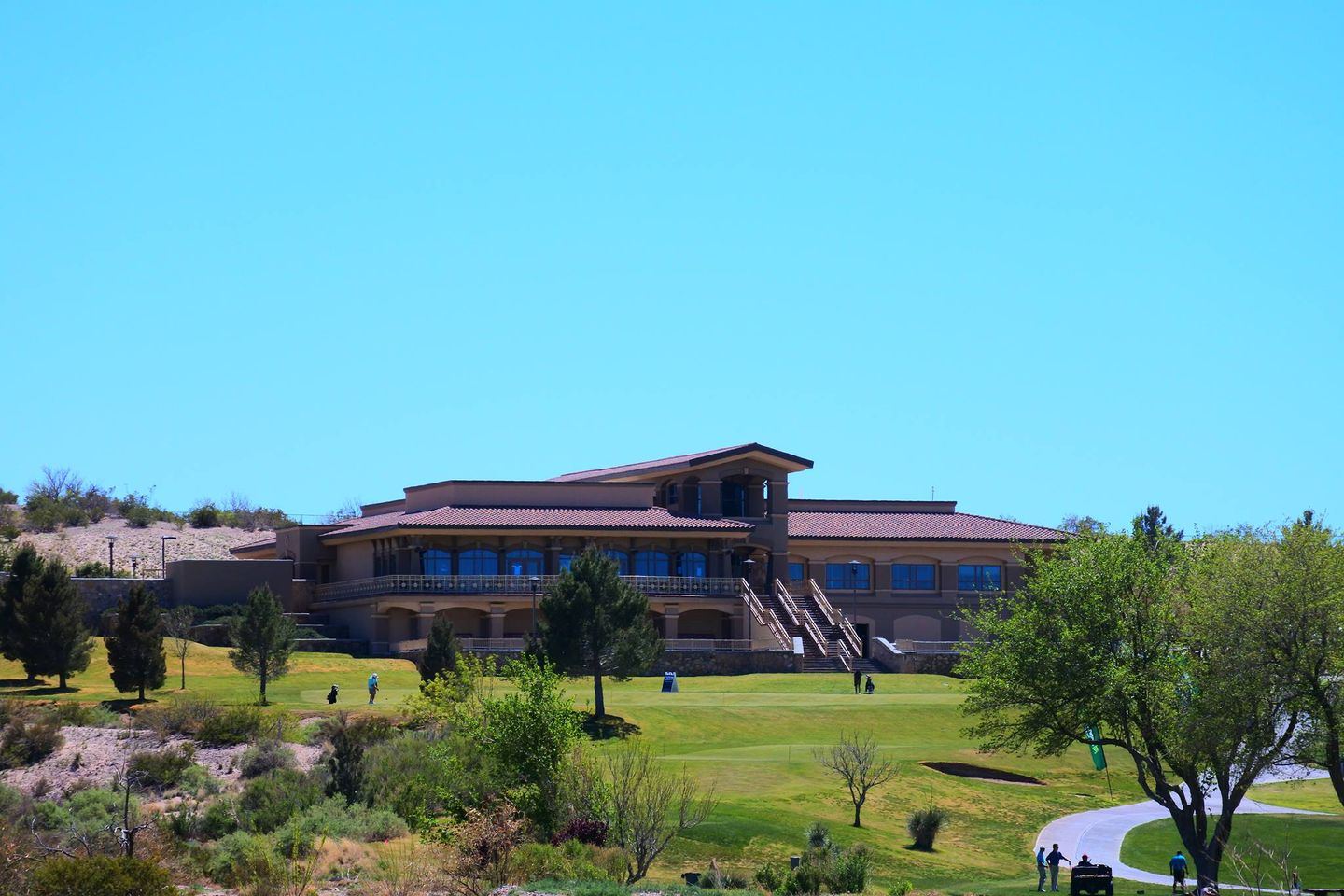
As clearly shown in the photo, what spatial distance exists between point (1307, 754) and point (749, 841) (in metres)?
12.8

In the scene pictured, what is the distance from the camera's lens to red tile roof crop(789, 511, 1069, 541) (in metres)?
89.6

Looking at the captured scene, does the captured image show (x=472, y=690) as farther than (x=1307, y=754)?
Yes

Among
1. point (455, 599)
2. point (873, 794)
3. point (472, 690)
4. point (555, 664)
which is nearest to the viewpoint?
point (472, 690)

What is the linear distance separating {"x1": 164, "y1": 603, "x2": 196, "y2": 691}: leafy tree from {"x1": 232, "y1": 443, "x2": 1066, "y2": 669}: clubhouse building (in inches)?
342

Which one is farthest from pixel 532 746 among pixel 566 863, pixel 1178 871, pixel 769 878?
pixel 1178 871

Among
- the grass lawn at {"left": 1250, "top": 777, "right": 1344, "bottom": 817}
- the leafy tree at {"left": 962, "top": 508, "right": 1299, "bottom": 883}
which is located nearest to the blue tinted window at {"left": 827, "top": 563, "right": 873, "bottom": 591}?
the grass lawn at {"left": 1250, "top": 777, "right": 1344, "bottom": 817}

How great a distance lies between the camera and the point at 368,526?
80188 mm

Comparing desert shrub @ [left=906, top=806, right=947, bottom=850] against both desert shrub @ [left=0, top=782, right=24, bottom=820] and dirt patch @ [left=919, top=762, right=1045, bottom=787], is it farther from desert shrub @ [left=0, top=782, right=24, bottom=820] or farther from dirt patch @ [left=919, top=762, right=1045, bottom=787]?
desert shrub @ [left=0, top=782, right=24, bottom=820]

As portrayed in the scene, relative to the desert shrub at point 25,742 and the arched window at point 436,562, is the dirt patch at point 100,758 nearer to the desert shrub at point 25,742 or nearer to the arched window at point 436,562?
the desert shrub at point 25,742

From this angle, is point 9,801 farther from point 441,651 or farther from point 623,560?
point 623,560

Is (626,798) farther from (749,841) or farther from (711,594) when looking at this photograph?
(711,594)

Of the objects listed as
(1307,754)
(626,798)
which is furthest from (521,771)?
(1307,754)

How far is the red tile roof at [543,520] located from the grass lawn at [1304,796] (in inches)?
1250

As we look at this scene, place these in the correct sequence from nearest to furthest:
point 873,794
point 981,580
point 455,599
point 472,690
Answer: point 472,690
point 873,794
point 455,599
point 981,580
